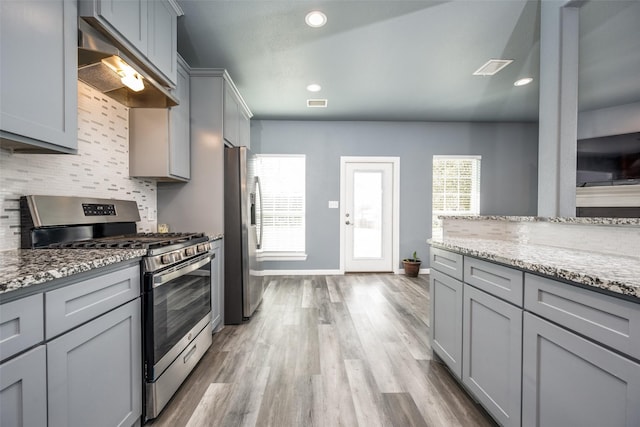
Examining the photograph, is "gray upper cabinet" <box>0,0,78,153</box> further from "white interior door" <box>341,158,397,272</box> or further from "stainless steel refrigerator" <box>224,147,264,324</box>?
"white interior door" <box>341,158,397,272</box>

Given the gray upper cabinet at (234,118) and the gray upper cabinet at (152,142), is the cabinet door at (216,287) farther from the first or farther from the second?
the gray upper cabinet at (234,118)

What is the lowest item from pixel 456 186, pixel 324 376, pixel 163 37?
pixel 324 376

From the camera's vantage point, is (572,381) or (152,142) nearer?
(572,381)

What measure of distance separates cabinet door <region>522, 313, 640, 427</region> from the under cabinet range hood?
2373mm

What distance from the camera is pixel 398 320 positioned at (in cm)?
269

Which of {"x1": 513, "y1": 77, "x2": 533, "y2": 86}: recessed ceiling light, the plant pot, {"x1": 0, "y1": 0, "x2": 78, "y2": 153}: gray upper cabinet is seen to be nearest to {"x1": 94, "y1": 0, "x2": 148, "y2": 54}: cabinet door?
{"x1": 0, "y1": 0, "x2": 78, "y2": 153}: gray upper cabinet

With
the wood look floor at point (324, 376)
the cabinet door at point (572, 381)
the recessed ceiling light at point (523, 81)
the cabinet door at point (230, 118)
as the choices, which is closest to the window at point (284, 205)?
the cabinet door at point (230, 118)

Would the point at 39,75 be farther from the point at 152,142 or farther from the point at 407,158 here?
the point at 407,158

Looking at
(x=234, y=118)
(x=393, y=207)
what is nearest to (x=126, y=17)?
(x=234, y=118)

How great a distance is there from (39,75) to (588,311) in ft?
7.31

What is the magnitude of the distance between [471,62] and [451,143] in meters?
2.07

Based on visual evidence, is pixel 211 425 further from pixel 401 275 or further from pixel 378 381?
pixel 401 275

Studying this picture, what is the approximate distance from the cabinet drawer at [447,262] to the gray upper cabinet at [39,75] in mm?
2168

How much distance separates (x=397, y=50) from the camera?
2.54 metres
